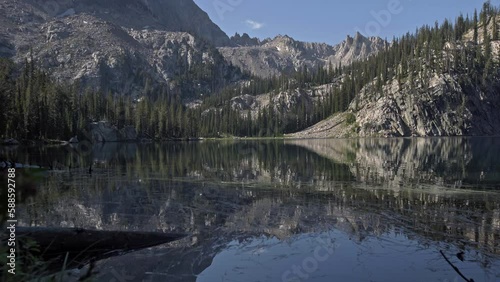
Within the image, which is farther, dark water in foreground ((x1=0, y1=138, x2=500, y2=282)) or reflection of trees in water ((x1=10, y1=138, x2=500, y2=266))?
reflection of trees in water ((x1=10, y1=138, x2=500, y2=266))

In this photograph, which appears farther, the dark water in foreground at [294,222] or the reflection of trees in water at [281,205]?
the reflection of trees in water at [281,205]

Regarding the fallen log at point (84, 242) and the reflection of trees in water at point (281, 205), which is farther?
the reflection of trees in water at point (281, 205)

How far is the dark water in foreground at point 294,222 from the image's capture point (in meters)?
14.3

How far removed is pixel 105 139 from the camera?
165 meters

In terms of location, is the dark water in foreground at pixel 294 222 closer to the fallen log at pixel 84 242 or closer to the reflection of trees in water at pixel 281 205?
the reflection of trees in water at pixel 281 205

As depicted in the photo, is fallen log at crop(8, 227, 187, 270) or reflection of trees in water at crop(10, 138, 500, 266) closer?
fallen log at crop(8, 227, 187, 270)

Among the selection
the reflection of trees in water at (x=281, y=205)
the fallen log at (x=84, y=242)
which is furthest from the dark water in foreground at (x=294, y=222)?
the fallen log at (x=84, y=242)

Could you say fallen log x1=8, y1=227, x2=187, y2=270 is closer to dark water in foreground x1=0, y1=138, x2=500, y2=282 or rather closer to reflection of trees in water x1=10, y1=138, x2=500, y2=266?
dark water in foreground x1=0, y1=138, x2=500, y2=282

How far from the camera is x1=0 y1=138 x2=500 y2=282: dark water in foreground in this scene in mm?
14289

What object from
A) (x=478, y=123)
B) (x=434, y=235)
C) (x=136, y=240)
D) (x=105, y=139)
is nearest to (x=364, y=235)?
(x=434, y=235)

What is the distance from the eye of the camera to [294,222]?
21531 mm

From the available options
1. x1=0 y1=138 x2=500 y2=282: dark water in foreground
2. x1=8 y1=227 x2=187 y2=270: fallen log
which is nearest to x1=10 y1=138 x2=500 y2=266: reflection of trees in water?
x1=0 y1=138 x2=500 y2=282: dark water in foreground

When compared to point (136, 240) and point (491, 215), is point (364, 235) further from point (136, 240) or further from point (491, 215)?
point (136, 240)

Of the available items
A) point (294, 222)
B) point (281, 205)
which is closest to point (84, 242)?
point (294, 222)
